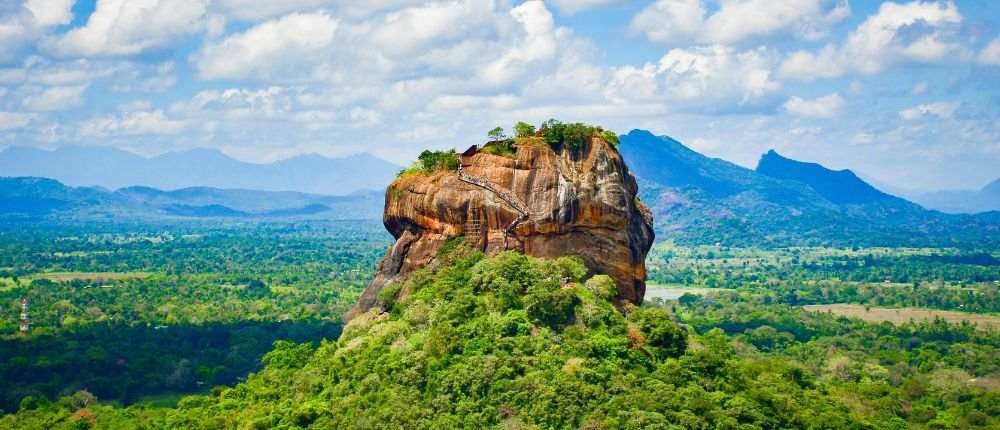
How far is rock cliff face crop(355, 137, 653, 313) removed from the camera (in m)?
42.8

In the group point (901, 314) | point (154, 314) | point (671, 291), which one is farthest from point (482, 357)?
point (671, 291)

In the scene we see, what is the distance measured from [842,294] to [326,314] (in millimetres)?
60405

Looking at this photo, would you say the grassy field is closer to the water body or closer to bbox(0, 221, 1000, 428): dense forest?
bbox(0, 221, 1000, 428): dense forest

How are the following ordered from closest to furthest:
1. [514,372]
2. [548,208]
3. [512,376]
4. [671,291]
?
[512,376] < [514,372] < [548,208] < [671,291]

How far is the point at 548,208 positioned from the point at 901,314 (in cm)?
8092

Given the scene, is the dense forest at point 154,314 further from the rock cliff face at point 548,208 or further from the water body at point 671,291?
the water body at point 671,291

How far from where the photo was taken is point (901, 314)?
114m

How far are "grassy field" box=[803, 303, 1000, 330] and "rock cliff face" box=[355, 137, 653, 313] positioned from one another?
66.6 metres

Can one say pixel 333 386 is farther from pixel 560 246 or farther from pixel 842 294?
pixel 842 294

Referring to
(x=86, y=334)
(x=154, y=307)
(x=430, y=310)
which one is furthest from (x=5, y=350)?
(x=430, y=310)

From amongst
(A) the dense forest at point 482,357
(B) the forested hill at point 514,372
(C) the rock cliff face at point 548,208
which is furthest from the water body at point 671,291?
(B) the forested hill at point 514,372

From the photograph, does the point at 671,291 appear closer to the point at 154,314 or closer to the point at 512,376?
the point at 154,314

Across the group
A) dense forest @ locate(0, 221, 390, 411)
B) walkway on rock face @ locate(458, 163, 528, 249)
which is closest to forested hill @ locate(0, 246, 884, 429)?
walkway on rock face @ locate(458, 163, 528, 249)

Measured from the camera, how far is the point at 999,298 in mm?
125500
